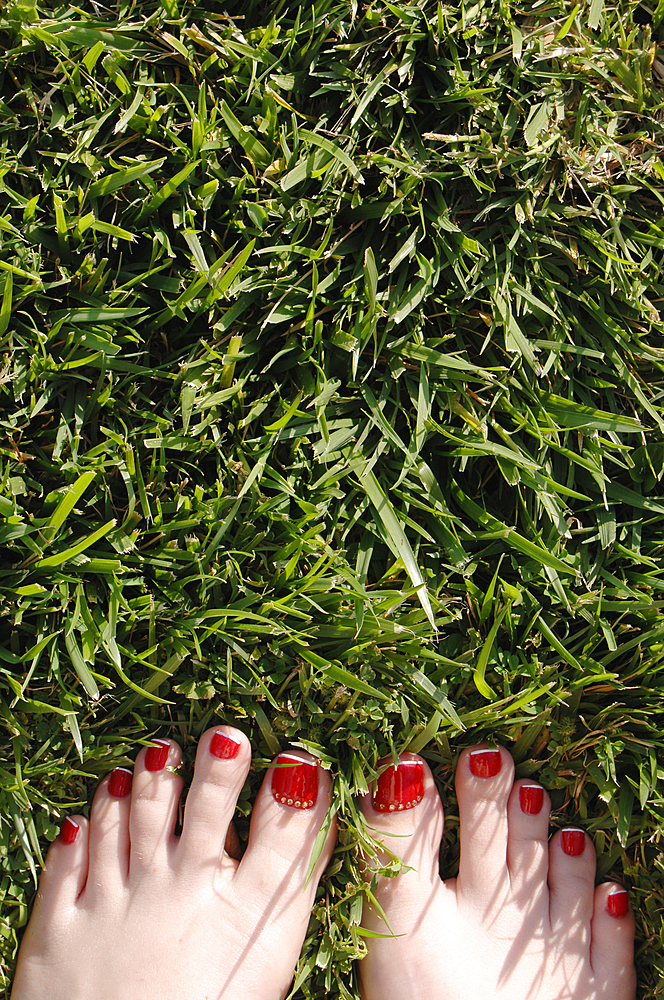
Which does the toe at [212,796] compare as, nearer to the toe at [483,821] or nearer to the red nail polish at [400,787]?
the red nail polish at [400,787]

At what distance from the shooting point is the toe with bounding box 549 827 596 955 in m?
1.53

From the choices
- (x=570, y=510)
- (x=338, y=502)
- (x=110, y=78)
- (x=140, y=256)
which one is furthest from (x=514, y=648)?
(x=110, y=78)

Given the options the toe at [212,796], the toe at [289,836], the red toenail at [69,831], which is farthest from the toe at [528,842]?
the red toenail at [69,831]

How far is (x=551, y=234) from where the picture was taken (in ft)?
4.58

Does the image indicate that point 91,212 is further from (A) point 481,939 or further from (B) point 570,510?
(A) point 481,939

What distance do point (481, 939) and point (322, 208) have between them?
170 centimetres

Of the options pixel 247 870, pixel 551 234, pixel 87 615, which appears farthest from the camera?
pixel 247 870

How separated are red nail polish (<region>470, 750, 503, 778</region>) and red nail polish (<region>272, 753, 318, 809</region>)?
356 millimetres

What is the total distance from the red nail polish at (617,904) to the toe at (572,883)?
0.14ft

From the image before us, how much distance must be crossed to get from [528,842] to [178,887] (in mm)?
837

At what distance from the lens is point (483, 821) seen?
1524mm

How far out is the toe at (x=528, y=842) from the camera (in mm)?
1532

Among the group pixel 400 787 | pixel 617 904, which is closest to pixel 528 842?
pixel 617 904

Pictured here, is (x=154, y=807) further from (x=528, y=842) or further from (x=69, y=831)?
(x=528, y=842)
